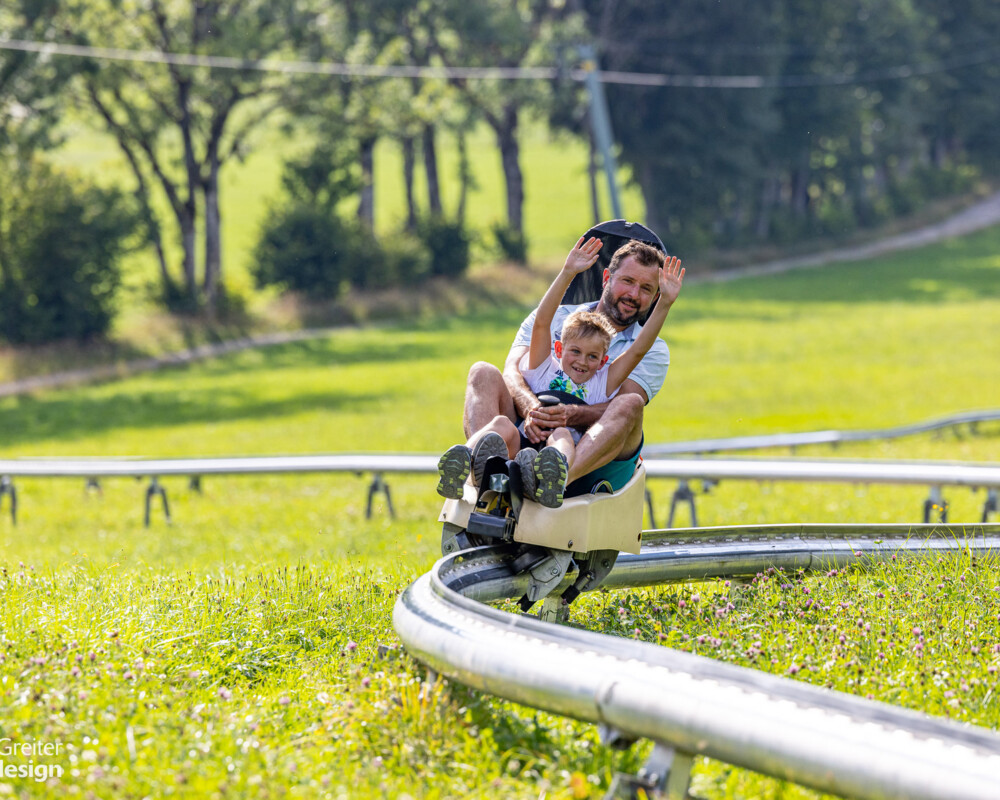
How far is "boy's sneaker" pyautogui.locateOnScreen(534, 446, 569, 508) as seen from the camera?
485 cm

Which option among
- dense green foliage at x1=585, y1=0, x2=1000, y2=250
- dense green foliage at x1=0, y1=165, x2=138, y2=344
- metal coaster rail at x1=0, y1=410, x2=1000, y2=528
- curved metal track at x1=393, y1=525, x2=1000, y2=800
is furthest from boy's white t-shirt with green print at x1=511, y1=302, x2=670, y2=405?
dense green foliage at x1=585, y1=0, x2=1000, y2=250

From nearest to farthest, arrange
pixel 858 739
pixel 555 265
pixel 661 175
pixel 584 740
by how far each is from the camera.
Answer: pixel 858 739 < pixel 584 740 < pixel 555 265 < pixel 661 175

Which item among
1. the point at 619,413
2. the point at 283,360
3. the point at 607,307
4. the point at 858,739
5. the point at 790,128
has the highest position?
the point at 790,128

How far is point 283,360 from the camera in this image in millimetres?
29297

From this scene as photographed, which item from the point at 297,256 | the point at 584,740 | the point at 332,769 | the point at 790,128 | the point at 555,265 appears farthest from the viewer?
the point at 790,128

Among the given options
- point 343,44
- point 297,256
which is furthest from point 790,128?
point 297,256

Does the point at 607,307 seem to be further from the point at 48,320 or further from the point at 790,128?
the point at 790,128

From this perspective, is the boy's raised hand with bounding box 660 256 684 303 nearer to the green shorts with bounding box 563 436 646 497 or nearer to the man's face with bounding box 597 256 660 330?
the man's face with bounding box 597 256 660 330

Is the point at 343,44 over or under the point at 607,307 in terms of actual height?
over

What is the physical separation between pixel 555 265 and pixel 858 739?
130 ft

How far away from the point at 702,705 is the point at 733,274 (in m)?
45.5

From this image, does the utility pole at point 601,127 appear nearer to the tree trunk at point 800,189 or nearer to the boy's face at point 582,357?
the boy's face at point 582,357

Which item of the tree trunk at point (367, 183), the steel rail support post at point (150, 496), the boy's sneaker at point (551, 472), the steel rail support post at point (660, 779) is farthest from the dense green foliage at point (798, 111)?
the steel rail support post at point (660, 779)

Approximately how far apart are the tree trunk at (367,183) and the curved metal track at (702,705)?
33.8m
